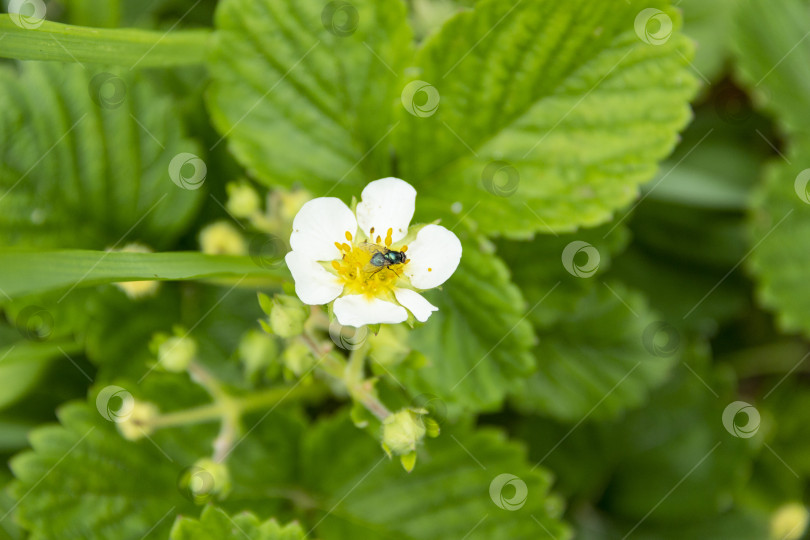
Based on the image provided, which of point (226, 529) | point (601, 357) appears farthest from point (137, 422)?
point (601, 357)

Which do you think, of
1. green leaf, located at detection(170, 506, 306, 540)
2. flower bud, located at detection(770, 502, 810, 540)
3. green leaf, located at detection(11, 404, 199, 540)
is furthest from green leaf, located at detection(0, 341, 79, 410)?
flower bud, located at detection(770, 502, 810, 540)

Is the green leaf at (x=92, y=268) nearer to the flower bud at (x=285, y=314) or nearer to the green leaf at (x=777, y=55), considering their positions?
the flower bud at (x=285, y=314)

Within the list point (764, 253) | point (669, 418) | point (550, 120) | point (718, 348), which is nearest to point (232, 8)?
point (550, 120)

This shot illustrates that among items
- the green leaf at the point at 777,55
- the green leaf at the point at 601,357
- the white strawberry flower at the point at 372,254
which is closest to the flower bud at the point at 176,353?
the white strawberry flower at the point at 372,254

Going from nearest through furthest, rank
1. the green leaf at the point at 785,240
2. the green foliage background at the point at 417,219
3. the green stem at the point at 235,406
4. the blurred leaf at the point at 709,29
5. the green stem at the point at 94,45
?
the green stem at the point at 94,45
the green foliage background at the point at 417,219
the green stem at the point at 235,406
the green leaf at the point at 785,240
the blurred leaf at the point at 709,29

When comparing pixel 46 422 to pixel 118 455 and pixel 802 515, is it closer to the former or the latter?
pixel 118 455

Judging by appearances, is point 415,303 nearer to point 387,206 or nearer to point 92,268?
point 387,206

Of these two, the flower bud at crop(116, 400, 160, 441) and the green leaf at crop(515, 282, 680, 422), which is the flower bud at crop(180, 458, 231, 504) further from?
the green leaf at crop(515, 282, 680, 422)
